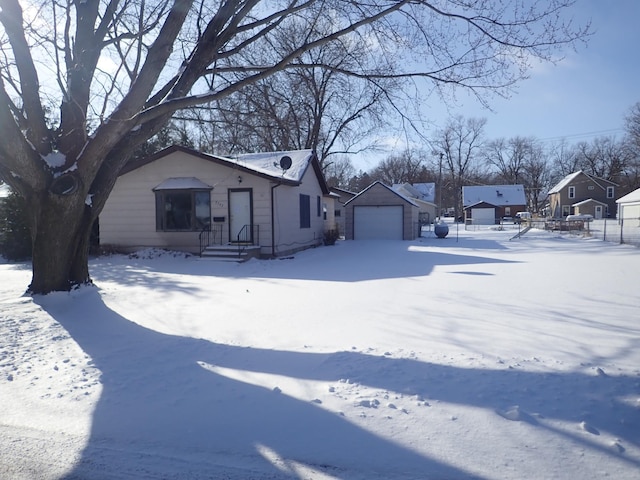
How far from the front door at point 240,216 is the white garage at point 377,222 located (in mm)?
10074

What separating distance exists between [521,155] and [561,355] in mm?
77735

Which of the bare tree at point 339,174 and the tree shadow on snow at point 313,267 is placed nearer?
the tree shadow on snow at point 313,267

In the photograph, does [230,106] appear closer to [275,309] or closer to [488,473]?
[275,309]

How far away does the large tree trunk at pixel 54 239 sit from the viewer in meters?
7.27

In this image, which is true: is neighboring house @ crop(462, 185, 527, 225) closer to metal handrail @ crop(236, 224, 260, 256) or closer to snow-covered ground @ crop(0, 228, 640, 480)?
metal handrail @ crop(236, 224, 260, 256)

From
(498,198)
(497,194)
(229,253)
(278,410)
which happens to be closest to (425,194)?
(497,194)

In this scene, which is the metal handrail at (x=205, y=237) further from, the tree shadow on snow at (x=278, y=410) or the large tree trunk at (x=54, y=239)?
the tree shadow on snow at (x=278, y=410)

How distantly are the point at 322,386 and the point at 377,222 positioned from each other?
21.1 meters

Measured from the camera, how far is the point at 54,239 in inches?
291

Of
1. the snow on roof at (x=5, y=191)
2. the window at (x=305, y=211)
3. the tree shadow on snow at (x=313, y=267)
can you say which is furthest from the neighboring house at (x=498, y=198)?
the snow on roof at (x=5, y=191)

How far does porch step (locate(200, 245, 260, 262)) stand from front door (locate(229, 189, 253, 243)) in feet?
2.31

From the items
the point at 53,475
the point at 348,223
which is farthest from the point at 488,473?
the point at 348,223

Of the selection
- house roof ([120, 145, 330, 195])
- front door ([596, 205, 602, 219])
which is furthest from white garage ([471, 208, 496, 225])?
house roof ([120, 145, 330, 195])

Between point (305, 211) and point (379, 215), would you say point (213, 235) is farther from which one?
point (379, 215)
